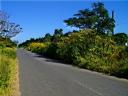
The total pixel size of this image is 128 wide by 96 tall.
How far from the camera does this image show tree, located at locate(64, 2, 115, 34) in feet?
179

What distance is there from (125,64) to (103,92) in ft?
40.4

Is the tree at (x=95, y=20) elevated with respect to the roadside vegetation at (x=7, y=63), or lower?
elevated

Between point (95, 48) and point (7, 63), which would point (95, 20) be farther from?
point (7, 63)

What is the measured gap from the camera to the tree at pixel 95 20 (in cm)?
5442

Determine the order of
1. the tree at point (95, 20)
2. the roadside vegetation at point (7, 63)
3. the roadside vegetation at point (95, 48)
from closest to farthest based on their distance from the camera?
the roadside vegetation at point (7, 63)
the roadside vegetation at point (95, 48)
the tree at point (95, 20)

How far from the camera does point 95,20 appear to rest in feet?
192

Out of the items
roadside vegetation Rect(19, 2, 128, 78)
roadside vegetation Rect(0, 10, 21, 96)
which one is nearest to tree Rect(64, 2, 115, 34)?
roadside vegetation Rect(19, 2, 128, 78)

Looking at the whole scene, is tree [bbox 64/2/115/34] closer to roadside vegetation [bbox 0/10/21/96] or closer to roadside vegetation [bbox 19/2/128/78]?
roadside vegetation [bbox 19/2/128/78]

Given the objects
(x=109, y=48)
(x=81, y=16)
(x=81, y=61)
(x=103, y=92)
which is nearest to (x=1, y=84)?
(x=103, y=92)

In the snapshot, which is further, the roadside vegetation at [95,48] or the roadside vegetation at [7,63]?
the roadside vegetation at [95,48]

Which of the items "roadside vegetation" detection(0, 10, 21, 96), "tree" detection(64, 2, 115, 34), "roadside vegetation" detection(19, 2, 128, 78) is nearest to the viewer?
"roadside vegetation" detection(0, 10, 21, 96)

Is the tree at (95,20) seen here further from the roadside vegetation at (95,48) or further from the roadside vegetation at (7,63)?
the roadside vegetation at (7,63)

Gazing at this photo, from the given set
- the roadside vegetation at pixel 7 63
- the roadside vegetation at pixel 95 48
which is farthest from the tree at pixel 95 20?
the roadside vegetation at pixel 7 63

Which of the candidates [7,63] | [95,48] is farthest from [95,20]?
[7,63]
